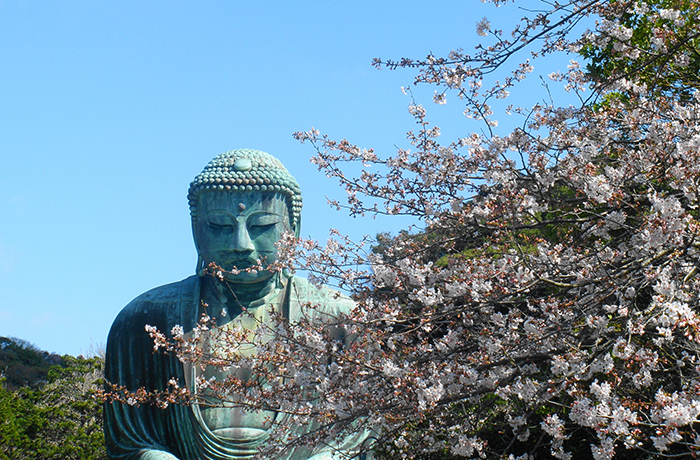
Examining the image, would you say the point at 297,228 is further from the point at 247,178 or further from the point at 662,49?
the point at 662,49

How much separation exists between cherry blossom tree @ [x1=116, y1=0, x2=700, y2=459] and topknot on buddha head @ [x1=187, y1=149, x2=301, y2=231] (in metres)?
0.76

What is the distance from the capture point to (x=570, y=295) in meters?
5.05

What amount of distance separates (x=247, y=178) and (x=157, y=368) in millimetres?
1547

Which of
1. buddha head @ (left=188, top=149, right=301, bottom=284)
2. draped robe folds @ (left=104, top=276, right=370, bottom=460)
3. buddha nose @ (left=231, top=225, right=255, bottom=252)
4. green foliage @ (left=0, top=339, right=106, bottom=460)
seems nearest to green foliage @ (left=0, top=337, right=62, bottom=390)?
green foliage @ (left=0, top=339, right=106, bottom=460)

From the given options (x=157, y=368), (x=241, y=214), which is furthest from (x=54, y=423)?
(x=241, y=214)

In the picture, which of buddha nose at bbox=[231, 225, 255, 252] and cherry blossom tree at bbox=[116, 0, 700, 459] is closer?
cherry blossom tree at bbox=[116, 0, 700, 459]

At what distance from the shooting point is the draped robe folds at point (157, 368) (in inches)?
229

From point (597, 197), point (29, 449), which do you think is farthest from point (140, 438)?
point (29, 449)

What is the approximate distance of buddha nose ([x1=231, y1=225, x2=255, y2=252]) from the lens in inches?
229

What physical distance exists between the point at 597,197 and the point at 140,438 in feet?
12.4

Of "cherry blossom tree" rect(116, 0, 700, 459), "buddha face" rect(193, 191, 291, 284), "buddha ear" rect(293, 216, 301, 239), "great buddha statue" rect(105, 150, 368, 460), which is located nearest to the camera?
"cherry blossom tree" rect(116, 0, 700, 459)

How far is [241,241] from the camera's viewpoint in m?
5.83

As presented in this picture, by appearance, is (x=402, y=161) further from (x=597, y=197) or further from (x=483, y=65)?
(x=597, y=197)

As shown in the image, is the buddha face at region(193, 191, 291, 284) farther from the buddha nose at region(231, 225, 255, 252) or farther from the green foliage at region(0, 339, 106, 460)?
the green foliage at region(0, 339, 106, 460)
